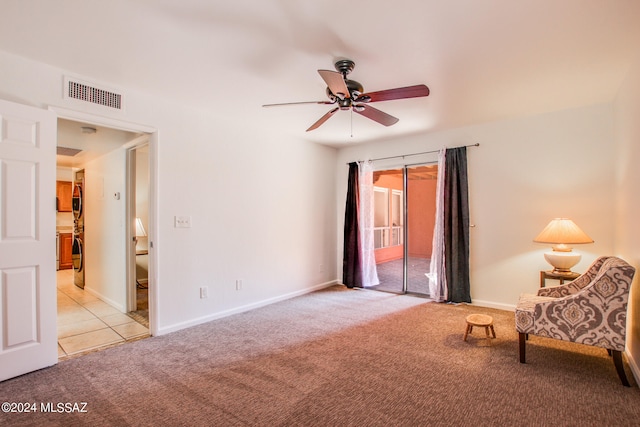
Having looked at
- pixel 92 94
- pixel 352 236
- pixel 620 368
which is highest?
pixel 92 94

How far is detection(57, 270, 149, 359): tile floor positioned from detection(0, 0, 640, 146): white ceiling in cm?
251

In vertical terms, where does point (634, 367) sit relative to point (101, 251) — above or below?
below

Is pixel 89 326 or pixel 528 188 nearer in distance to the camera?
pixel 89 326

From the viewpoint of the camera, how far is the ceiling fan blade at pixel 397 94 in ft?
7.80

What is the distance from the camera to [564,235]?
3.14 metres

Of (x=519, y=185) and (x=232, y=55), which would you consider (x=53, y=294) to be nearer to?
(x=232, y=55)

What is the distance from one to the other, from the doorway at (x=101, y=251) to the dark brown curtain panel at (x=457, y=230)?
3865 millimetres

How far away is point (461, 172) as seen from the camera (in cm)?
429

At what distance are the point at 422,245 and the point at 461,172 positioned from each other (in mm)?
3708

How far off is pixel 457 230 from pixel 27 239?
461 centimetres

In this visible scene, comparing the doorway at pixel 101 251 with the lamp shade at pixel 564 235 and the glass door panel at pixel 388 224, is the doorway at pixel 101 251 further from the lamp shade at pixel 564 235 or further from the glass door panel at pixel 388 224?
the glass door panel at pixel 388 224

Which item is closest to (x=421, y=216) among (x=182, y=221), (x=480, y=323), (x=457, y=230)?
(x=457, y=230)

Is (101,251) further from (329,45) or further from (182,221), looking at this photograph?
(329,45)

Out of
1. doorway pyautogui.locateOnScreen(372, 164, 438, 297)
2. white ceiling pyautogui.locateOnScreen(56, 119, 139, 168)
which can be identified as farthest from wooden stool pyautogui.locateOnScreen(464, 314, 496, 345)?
white ceiling pyautogui.locateOnScreen(56, 119, 139, 168)
